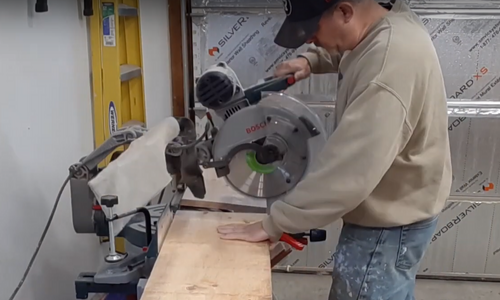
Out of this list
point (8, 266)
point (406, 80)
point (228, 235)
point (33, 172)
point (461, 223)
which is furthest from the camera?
point (461, 223)

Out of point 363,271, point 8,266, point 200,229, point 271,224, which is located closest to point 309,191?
point 271,224

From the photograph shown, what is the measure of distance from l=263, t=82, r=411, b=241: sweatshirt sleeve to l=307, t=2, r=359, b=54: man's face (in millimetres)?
182

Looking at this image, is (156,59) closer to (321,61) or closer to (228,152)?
(321,61)

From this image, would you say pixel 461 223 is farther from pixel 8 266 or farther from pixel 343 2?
pixel 8 266

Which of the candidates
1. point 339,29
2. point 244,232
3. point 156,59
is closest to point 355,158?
point 339,29

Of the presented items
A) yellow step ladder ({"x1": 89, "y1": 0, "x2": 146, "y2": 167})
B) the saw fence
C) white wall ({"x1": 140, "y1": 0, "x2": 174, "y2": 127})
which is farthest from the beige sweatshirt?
white wall ({"x1": 140, "y1": 0, "x2": 174, "y2": 127})

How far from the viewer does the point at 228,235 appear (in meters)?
1.36

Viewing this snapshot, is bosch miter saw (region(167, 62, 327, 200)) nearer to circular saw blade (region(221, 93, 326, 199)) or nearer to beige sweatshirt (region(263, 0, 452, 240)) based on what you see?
circular saw blade (region(221, 93, 326, 199))

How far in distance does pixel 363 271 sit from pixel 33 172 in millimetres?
1167

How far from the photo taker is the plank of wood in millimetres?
1103

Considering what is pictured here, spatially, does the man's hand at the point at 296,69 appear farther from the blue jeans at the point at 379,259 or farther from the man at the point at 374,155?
the blue jeans at the point at 379,259

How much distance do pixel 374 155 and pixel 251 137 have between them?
41 cm

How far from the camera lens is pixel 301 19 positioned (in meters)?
1.17

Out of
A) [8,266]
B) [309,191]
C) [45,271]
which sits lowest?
[45,271]
